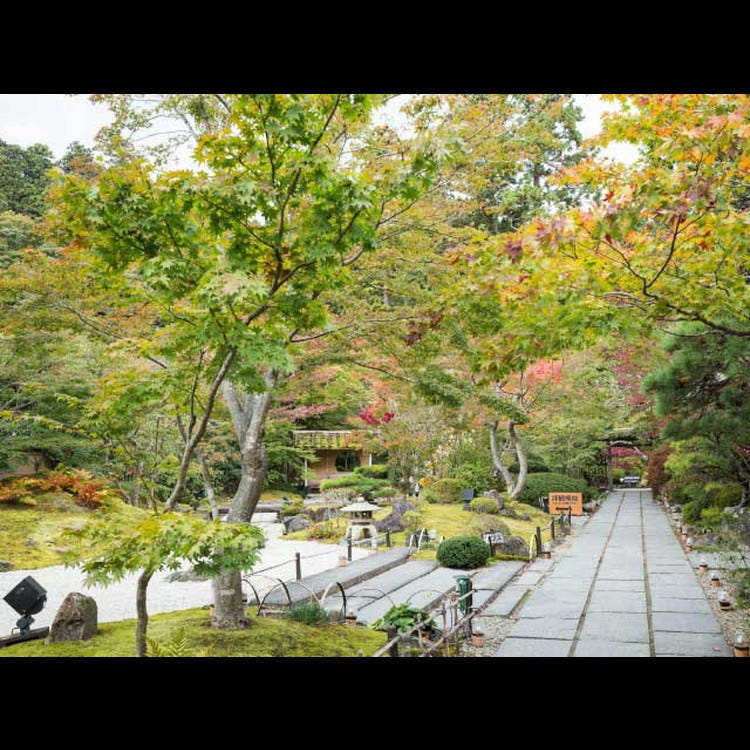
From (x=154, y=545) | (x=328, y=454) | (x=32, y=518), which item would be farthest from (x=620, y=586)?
(x=328, y=454)

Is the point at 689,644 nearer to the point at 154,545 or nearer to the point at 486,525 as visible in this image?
the point at 154,545

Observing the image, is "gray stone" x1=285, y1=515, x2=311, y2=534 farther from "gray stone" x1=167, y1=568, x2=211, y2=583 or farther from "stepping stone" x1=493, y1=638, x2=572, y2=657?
"stepping stone" x1=493, y1=638, x2=572, y2=657

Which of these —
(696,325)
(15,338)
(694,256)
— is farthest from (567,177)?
(15,338)

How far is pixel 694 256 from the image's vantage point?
4.14 meters

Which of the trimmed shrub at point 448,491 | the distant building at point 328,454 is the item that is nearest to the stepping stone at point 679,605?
the trimmed shrub at point 448,491

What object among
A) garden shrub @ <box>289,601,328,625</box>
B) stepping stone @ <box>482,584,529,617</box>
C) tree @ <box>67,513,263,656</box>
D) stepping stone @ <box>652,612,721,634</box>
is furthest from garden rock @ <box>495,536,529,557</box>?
tree @ <box>67,513,263,656</box>

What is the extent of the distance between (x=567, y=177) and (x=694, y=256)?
1159 millimetres

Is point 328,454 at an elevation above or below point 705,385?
below

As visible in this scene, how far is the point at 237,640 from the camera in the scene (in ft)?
16.8

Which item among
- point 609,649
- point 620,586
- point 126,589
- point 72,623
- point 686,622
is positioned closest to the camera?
point 609,649

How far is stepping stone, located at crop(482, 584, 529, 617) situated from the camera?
672 cm

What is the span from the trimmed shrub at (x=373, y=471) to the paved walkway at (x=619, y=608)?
8.20 meters

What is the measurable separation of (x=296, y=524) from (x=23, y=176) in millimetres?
9759
